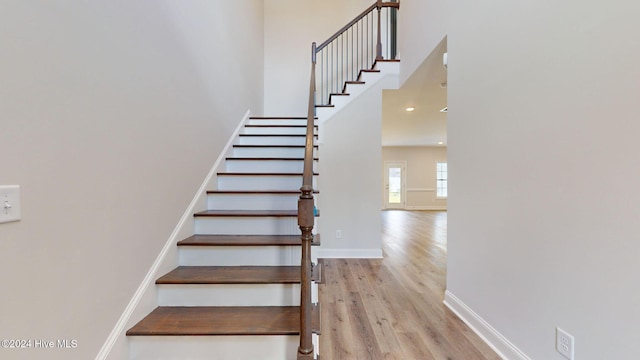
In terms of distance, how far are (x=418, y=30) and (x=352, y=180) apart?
1.98m

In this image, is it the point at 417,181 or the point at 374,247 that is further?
the point at 417,181

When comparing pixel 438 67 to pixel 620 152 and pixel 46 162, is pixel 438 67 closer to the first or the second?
pixel 620 152

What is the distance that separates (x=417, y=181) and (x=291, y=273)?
9671 mm

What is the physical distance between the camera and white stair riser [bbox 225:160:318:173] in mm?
2939

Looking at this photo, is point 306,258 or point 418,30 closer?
point 306,258

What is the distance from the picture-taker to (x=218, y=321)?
148cm

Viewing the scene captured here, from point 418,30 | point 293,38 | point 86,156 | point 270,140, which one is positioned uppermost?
point 293,38

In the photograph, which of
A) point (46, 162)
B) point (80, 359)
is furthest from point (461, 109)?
point (80, 359)

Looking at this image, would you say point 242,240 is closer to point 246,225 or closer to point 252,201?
point 246,225

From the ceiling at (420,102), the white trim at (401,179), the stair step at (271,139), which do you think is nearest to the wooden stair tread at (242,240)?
the stair step at (271,139)

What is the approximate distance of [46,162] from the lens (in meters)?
0.99

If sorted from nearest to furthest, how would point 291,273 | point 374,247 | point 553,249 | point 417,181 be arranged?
point 553,249
point 291,273
point 374,247
point 417,181

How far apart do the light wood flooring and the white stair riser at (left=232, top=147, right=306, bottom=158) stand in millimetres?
1492

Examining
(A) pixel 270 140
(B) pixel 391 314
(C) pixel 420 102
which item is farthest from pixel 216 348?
(C) pixel 420 102
